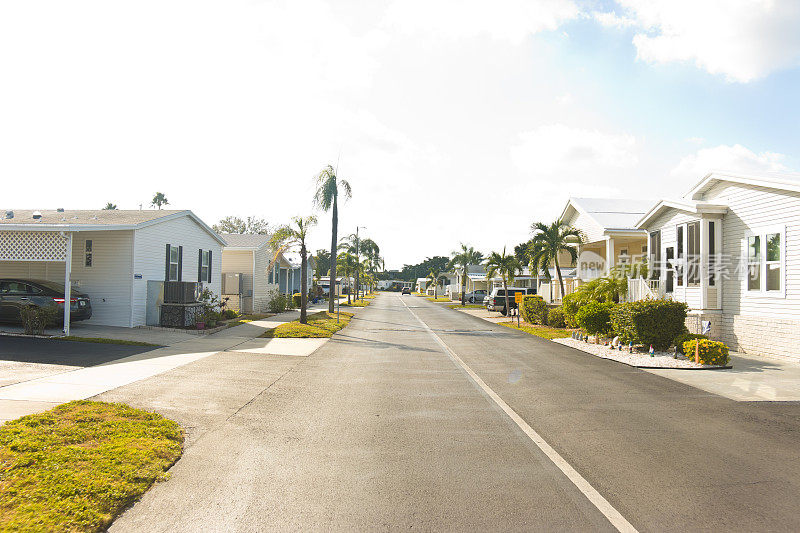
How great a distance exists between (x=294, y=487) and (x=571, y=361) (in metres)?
10.4

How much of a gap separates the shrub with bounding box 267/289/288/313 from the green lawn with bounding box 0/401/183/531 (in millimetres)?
23770

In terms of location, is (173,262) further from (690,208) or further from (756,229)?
(756,229)

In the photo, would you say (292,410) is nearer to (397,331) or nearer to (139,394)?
(139,394)

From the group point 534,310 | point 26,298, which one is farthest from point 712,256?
point 26,298

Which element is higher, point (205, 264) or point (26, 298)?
point (205, 264)

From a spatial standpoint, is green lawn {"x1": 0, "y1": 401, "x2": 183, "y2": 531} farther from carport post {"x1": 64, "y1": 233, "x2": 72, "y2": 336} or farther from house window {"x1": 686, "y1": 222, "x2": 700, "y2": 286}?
house window {"x1": 686, "y1": 222, "x2": 700, "y2": 286}

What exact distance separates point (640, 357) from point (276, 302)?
21366 millimetres

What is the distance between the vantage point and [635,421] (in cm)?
745

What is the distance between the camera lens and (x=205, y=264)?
2442 centimetres

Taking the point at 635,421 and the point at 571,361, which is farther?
the point at 571,361

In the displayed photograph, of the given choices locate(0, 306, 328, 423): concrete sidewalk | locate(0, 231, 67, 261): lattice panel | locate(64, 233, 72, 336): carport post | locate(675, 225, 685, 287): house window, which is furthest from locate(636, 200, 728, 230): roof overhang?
locate(0, 231, 67, 261): lattice panel

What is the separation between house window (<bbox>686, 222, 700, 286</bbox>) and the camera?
17062mm

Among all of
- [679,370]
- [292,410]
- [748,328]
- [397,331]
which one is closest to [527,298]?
[397,331]

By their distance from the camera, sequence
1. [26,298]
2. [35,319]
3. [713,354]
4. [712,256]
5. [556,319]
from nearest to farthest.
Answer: [713,354] < [35,319] < [26,298] < [712,256] < [556,319]
